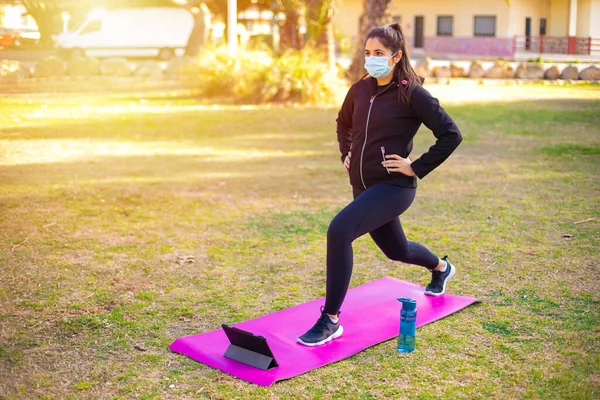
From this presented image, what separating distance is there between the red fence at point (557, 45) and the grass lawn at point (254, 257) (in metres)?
27.9

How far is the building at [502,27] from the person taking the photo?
131 ft

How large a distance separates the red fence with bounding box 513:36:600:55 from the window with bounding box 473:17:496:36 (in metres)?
1.67

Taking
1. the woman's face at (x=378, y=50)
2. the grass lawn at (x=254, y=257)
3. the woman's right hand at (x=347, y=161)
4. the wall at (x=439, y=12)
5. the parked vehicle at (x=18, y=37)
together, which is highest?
the wall at (x=439, y=12)

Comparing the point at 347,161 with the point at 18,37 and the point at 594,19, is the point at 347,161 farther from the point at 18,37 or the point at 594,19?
the point at 594,19

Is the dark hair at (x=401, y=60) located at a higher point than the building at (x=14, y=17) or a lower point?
lower

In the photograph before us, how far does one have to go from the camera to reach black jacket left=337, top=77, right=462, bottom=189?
455 cm

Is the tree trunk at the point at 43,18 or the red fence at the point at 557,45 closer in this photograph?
the tree trunk at the point at 43,18

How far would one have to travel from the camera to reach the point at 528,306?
5.34 m

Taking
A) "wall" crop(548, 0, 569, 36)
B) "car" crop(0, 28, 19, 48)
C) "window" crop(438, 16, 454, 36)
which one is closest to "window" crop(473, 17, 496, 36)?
"window" crop(438, 16, 454, 36)

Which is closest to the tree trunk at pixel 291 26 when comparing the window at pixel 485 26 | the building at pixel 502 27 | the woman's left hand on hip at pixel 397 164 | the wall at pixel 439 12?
the building at pixel 502 27

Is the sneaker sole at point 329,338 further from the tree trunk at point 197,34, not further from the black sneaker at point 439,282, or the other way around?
the tree trunk at point 197,34

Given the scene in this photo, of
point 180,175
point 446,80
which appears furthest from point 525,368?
point 446,80

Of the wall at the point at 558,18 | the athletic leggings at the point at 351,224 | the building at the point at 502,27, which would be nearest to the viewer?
the athletic leggings at the point at 351,224

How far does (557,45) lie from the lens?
40.8m
